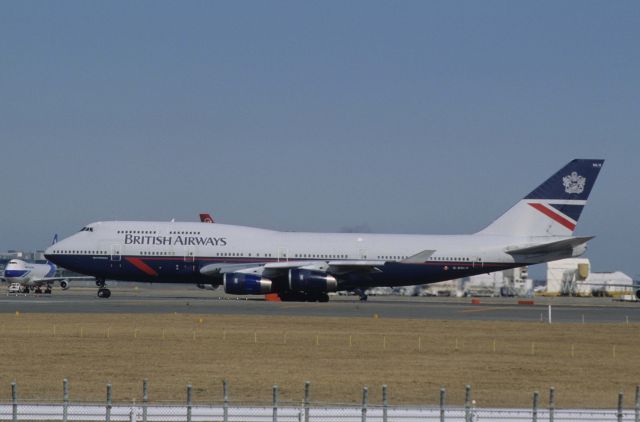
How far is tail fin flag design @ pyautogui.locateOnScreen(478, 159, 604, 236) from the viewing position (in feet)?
265

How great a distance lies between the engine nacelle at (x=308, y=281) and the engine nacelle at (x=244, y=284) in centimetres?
176

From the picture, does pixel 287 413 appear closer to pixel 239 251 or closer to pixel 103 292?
pixel 239 251

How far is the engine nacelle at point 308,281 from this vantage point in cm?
7444

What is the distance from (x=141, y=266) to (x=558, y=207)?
28.9 meters

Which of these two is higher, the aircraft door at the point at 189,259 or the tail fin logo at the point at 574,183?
the tail fin logo at the point at 574,183

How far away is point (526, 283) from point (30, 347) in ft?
341

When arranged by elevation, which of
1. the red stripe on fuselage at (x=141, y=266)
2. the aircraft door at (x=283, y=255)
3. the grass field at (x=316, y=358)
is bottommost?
the grass field at (x=316, y=358)

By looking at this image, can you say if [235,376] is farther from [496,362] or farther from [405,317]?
[405,317]

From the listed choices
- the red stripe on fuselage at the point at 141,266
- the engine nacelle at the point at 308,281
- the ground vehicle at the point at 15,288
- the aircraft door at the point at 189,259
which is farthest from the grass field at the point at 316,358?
the ground vehicle at the point at 15,288

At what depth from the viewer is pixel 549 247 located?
76.9m

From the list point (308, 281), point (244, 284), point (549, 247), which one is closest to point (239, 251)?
point (244, 284)

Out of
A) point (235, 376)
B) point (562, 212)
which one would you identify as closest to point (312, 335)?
point (235, 376)

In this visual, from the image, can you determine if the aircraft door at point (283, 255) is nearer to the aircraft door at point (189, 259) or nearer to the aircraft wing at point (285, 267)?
the aircraft wing at point (285, 267)

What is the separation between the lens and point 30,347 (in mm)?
39250
